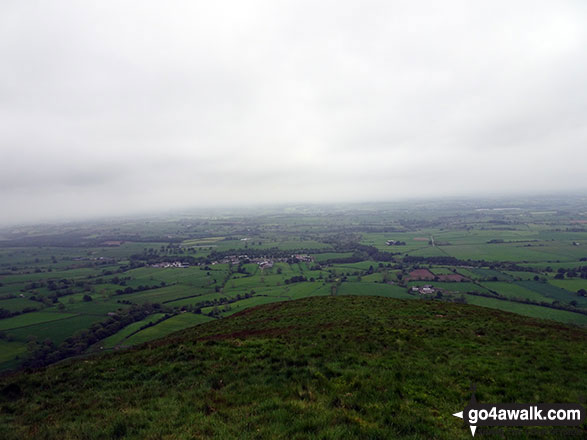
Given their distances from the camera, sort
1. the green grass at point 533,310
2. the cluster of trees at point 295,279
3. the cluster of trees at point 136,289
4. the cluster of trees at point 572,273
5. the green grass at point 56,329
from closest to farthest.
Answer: the green grass at point 533,310
the green grass at point 56,329
the cluster of trees at point 572,273
the cluster of trees at point 136,289
the cluster of trees at point 295,279

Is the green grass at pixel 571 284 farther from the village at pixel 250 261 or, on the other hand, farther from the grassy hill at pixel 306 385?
the village at pixel 250 261

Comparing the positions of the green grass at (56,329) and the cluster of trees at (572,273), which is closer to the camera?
the green grass at (56,329)

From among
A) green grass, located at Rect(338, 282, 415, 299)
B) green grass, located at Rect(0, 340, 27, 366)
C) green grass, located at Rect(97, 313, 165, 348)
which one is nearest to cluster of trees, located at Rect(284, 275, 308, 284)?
green grass, located at Rect(338, 282, 415, 299)

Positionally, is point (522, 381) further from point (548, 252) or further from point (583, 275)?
point (548, 252)

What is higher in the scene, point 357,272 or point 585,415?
point 585,415

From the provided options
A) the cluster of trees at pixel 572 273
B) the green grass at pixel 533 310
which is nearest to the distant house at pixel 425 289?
the green grass at pixel 533 310

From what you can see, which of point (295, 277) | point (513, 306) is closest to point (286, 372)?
point (513, 306)

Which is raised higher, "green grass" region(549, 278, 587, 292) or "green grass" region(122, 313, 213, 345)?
"green grass" region(122, 313, 213, 345)

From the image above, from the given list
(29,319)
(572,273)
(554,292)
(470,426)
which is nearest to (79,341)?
(29,319)

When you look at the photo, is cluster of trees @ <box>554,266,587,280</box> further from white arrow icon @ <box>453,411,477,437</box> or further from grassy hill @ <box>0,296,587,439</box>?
white arrow icon @ <box>453,411,477,437</box>
